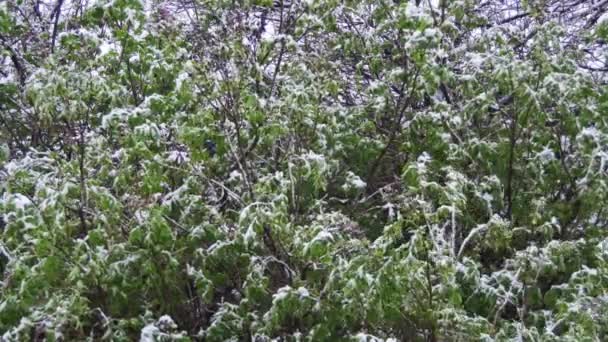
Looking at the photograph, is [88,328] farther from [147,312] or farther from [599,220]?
[599,220]

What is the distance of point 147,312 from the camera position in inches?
198

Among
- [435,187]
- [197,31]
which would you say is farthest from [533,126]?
[197,31]

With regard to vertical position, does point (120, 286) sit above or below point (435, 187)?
below

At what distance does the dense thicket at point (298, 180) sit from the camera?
4.84 meters

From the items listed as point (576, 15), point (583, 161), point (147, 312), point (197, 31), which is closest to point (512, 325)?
point (583, 161)

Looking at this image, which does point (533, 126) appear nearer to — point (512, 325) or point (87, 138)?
point (512, 325)

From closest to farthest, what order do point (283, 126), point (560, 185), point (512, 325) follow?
point (512, 325) → point (283, 126) → point (560, 185)

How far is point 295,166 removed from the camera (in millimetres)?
5590

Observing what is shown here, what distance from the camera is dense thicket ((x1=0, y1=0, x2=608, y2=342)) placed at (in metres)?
4.84

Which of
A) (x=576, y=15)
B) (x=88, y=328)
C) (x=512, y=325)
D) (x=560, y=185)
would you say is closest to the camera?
(x=512, y=325)

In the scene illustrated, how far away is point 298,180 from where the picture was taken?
5.61 m

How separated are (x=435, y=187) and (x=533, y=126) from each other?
5.19 ft

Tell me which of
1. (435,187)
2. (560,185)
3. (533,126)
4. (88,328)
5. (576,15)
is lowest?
(88,328)

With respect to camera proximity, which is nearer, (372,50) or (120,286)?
(120,286)
